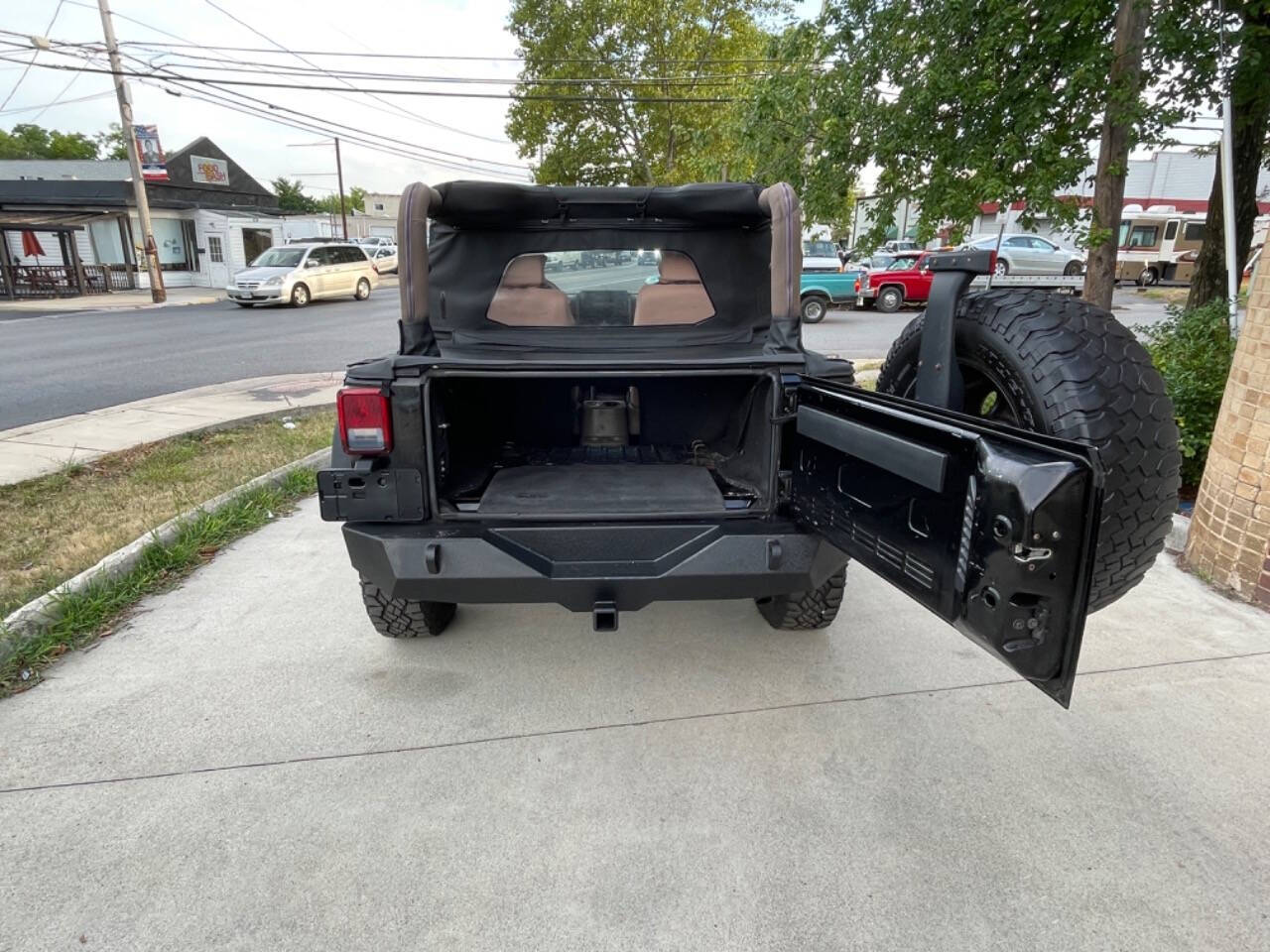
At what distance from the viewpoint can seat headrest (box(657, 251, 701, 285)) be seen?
3.62 m

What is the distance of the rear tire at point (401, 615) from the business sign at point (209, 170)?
36701 mm

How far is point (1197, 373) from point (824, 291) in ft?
43.1

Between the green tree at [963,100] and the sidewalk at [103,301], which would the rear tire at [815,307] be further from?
the sidewalk at [103,301]

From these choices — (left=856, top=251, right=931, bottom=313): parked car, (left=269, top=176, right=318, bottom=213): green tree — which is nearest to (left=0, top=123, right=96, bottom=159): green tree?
(left=269, top=176, right=318, bottom=213): green tree

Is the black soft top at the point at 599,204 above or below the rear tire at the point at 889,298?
above

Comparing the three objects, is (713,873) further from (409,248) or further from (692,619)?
(409,248)

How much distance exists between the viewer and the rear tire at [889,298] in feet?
64.4

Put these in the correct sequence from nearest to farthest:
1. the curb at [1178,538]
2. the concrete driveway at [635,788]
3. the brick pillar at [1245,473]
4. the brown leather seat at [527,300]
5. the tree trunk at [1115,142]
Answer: the concrete driveway at [635,788] → the brick pillar at [1245,473] → the brown leather seat at [527,300] → the curb at [1178,538] → the tree trunk at [1115,142]

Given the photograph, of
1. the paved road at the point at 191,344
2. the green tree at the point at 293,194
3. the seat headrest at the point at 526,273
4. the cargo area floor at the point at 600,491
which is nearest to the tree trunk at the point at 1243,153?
the paved road at the point at 191,344

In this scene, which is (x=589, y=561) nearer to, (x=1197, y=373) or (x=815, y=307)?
(x=1197, y=373)

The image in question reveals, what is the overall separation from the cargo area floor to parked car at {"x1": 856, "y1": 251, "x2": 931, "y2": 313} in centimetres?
1749

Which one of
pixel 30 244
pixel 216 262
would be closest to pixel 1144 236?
pixel 216 262

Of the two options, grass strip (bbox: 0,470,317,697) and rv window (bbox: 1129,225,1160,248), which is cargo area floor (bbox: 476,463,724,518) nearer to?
grass strip (bbox: 0,470,317,697)

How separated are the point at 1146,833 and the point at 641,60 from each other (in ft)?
99.9
